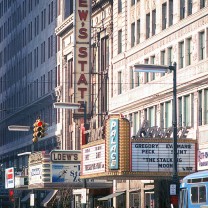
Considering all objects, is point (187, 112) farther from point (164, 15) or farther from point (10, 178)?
point (10, 178)

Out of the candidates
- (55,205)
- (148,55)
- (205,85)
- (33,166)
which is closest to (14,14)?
(55,205)

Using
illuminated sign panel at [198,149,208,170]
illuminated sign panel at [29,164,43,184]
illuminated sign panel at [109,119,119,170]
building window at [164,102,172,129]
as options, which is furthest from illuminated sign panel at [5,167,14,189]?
illuminated sign panel at [198,149,208,170]

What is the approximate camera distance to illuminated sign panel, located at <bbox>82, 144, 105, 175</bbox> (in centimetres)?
6372

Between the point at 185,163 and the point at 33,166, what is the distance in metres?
28.2

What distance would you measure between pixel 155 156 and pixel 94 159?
6.68 metres

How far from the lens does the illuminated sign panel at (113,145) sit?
201ft

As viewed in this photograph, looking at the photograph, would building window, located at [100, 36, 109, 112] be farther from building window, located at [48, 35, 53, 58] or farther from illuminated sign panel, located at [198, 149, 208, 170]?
illuminated sign panel, located at [198, 149, 208, 170]

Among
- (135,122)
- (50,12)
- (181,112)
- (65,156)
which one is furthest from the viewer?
(50,12)

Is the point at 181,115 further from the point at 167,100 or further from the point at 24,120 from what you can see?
the point at 24,120

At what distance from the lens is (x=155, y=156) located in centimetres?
6050

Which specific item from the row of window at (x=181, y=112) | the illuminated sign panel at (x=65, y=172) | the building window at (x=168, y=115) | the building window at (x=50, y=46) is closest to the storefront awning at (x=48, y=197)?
the building window at (x=50, y=46)

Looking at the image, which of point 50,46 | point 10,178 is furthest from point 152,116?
point 50,46

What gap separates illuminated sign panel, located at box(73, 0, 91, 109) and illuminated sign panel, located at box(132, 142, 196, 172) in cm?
2935

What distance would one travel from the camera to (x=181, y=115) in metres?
68.6
